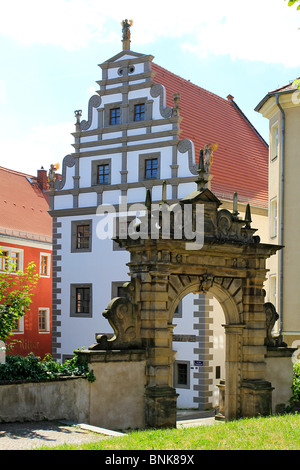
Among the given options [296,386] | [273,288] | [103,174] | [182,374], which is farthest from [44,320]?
[296,386]

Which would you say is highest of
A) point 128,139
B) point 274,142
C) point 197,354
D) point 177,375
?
point 128,139

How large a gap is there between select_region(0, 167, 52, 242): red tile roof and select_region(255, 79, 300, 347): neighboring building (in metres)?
15.4

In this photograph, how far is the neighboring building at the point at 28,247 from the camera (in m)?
37.2

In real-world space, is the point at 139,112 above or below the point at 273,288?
above

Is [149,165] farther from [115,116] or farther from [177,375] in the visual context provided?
[177,375]

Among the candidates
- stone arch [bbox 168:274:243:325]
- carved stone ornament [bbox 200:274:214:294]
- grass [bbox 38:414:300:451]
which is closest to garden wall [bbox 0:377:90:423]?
grass [bbox 38:414:300:451]

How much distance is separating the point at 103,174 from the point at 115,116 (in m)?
2.65

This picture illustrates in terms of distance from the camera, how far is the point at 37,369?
1590cm

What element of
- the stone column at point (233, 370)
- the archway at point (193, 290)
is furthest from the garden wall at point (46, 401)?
the stone column at point (233, 370)

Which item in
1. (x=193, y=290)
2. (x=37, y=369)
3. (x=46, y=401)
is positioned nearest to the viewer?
(x=46, y=401)

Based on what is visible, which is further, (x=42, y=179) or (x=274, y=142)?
(x=42, y=179)

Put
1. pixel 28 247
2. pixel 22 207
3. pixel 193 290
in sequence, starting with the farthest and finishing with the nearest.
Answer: pixel 22 207 < pixel 28 247 < pixel 193 290
